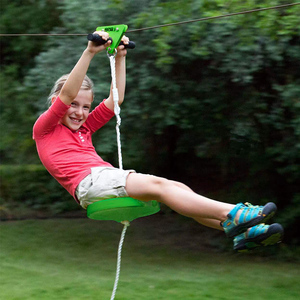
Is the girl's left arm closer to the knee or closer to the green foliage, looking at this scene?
the knee

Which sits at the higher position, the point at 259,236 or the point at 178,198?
the point at 178,198

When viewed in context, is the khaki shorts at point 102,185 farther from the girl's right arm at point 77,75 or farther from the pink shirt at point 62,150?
the girl's right arm at point 77,75

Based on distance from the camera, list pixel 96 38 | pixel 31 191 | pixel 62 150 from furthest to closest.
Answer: pixel 31 191 → pixel 62 150 → pixel 96 38

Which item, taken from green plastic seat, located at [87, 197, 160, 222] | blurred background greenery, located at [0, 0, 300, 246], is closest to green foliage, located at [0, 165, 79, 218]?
blurred background greenery, located at [0, 0, 300, 246]

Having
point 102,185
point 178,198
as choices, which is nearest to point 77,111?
point 102,185

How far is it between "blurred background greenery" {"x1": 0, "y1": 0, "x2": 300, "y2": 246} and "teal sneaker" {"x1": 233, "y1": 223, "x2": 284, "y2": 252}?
2.09 metres

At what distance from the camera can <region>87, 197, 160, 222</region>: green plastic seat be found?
3.32 m

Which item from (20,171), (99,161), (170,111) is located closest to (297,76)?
(170,111)

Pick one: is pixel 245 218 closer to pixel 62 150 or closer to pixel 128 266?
pixel 62 150

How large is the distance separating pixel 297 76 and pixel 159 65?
1.43 meters

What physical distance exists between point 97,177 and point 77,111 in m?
0.56


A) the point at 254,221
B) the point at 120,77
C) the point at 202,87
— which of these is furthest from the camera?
the point at 202,87

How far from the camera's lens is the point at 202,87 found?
570 centimetres

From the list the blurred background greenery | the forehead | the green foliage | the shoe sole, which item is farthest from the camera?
the green foliage
